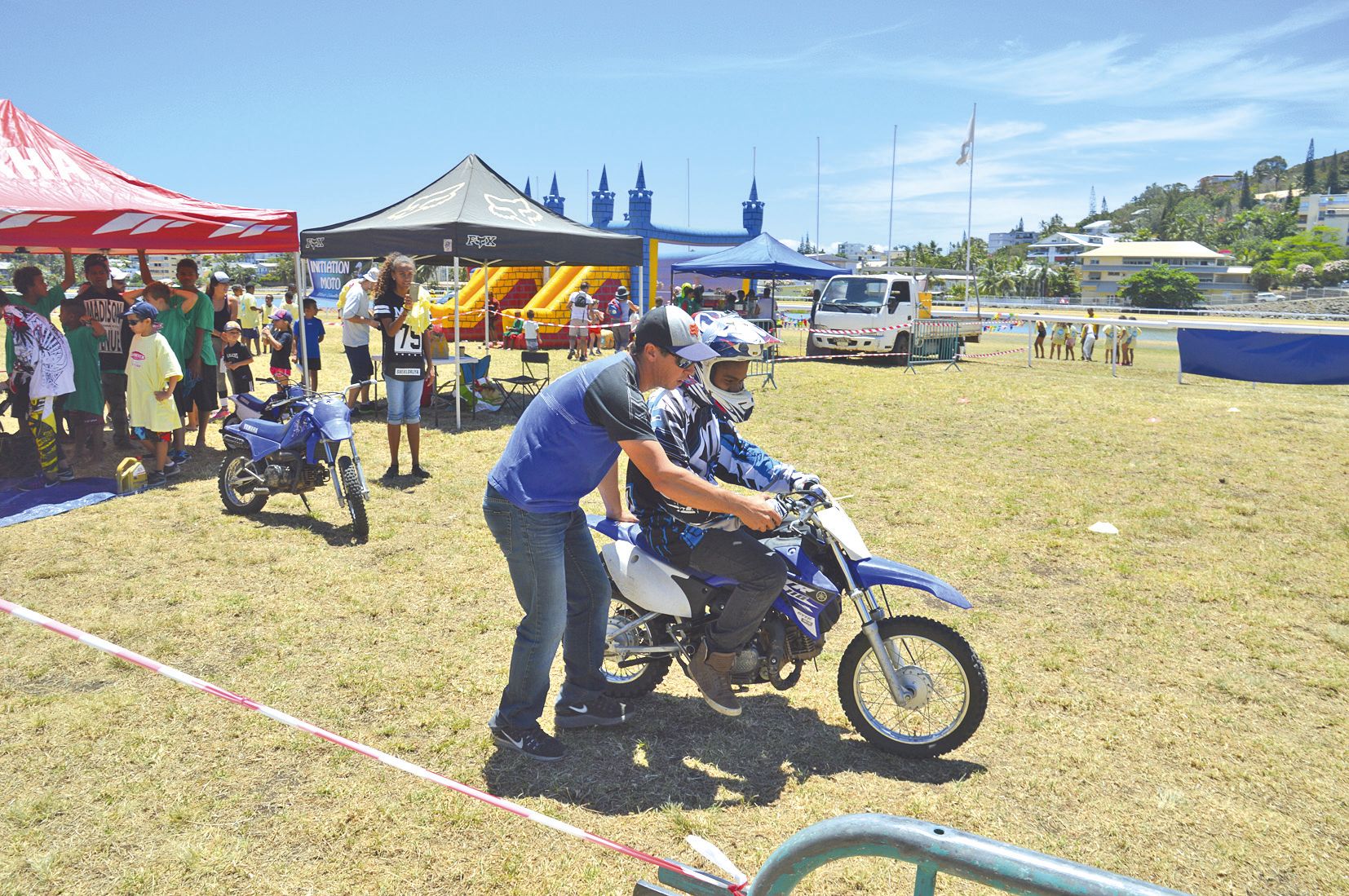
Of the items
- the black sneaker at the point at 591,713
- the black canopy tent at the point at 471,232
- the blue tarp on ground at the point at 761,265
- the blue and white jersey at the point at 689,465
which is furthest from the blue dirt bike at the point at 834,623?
the blue tarp on ground at the point at 761,265

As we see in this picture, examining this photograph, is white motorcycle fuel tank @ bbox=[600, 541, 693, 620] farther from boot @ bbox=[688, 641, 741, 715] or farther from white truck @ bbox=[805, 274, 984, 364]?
white truck @ bbox=[805, 274, 984, 364]

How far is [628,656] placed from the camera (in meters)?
4.06

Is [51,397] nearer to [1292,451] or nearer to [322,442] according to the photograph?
[322,442]

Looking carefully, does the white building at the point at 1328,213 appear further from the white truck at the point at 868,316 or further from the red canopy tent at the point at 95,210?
the red canopy tent at the point at 95,210

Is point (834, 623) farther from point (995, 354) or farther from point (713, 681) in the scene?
point (995, 354)

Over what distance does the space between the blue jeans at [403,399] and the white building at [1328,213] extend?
208 m

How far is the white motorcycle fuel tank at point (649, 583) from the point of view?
12.3 ft

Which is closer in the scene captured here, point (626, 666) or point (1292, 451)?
point (626, 666)

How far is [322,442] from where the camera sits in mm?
6891

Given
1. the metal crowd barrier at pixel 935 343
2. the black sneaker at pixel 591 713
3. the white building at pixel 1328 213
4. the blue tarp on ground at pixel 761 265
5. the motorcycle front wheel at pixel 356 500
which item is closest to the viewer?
the black sneaker at pixel 591 713

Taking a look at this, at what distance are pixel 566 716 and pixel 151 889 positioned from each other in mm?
1676

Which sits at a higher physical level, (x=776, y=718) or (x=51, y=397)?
(x=51, y=397)

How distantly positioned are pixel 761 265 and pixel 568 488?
23.1 m

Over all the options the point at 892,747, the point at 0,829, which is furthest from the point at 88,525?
the point at 892,747
